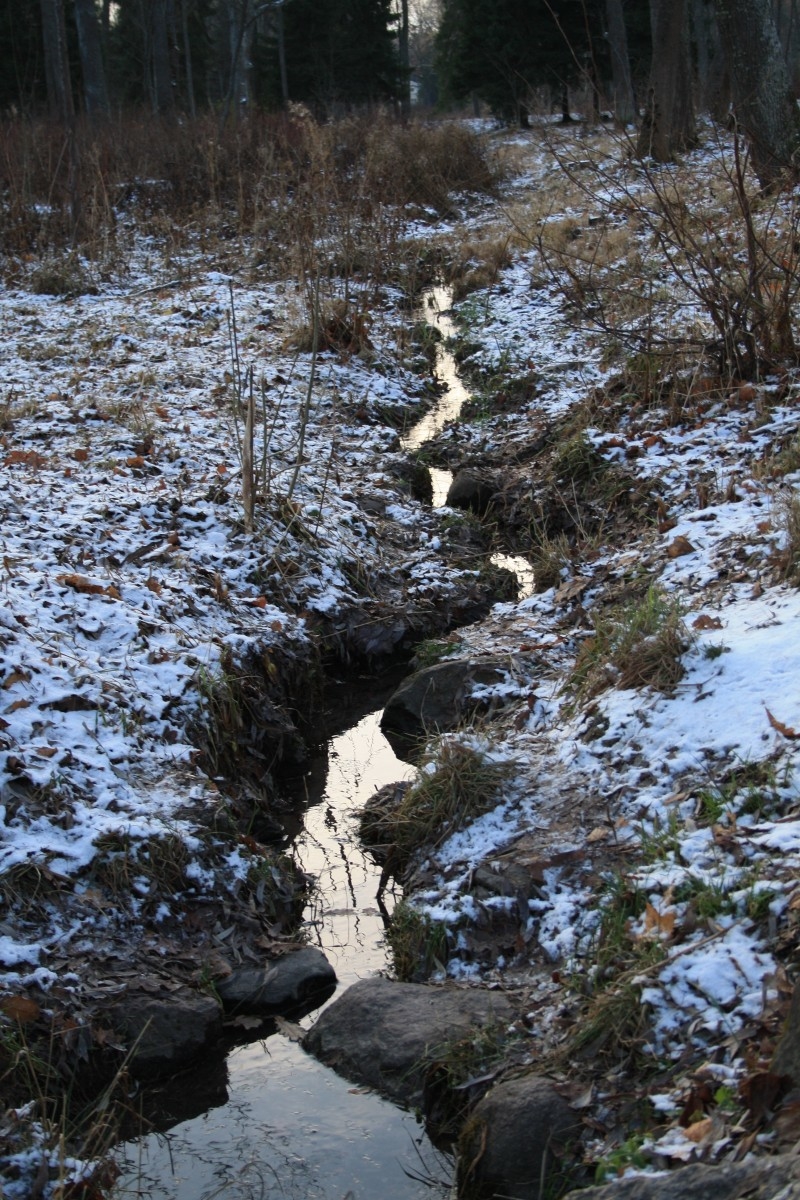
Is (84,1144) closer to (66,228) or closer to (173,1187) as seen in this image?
(173,1187)

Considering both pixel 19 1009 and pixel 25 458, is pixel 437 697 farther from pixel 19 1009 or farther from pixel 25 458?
pixel 25 458

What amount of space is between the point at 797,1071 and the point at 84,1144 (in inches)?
77.2

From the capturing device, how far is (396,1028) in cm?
356

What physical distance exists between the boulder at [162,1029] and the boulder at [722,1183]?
1.66 m

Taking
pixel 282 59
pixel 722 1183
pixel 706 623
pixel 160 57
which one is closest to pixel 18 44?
pixel 160 57

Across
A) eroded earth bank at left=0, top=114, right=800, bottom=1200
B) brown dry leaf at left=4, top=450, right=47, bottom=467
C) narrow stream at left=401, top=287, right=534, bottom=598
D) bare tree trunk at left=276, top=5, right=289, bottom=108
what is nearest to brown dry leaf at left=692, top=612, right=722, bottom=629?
eroded earth bank at left=0, top=114, right=800, bottom=1200

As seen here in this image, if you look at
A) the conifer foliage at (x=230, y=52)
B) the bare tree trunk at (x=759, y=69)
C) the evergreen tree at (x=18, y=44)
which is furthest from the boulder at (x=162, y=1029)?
the evergreen tree at (x=18, y=44)

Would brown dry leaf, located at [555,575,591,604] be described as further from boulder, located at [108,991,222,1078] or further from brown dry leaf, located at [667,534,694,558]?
boulder, located at [108,991,222,1078]

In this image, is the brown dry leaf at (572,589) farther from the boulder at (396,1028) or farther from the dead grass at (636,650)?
the boulder at (396,1028)

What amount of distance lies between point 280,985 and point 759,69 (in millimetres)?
8140

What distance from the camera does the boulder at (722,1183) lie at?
2.04 metres

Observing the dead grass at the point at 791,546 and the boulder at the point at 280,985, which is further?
the dead grass at the point at 791,546

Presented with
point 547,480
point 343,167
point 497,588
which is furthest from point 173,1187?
point 343,167

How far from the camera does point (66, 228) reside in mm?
12961
